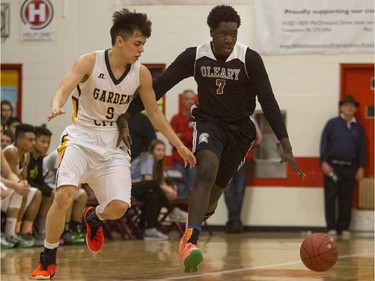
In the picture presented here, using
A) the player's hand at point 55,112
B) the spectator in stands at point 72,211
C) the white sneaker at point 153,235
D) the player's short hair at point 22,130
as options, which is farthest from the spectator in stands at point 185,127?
Answer: the player's hand at point 55,112

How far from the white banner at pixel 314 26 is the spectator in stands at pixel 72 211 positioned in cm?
462

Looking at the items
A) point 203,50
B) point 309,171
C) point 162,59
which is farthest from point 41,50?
point 203,50

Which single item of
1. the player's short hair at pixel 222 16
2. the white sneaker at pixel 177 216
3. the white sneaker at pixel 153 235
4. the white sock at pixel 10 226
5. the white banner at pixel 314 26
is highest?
the white banner at pixel 314 26

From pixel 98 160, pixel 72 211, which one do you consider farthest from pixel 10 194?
pixel 98 160

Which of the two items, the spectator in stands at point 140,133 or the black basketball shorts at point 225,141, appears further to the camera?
the spectator in stands at point 140,133

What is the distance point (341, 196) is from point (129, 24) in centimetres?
855

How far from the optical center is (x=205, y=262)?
31.2 ft

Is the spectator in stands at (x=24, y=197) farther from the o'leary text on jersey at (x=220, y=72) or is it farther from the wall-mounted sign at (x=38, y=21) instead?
the wall-mounted sign at (x=38, y=21)

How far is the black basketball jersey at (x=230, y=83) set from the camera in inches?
301

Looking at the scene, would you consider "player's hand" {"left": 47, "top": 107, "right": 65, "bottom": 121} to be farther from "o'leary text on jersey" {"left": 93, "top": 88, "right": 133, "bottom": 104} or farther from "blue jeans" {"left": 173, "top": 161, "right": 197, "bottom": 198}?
"blue jeans" {"left": 173, "top": 161, "right": 197, "bottom": 198}

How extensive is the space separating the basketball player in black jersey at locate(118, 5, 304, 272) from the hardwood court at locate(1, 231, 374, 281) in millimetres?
909

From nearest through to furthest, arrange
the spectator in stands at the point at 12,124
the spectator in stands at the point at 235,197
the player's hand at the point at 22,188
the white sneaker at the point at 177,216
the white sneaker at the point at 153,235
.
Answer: the player's hand at the point at 22,188 < the spectator in stands at the point at 12,124 < the white sneaker at the point at 153,235 < the white sneaker at the point at 177,216 < the spectator in stands at the point at 235,197

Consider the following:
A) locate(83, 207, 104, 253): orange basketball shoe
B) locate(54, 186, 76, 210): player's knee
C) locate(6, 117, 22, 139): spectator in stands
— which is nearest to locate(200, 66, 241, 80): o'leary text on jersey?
locate(54, 186, 76, 210): player's knee

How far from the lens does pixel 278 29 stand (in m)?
15.6
